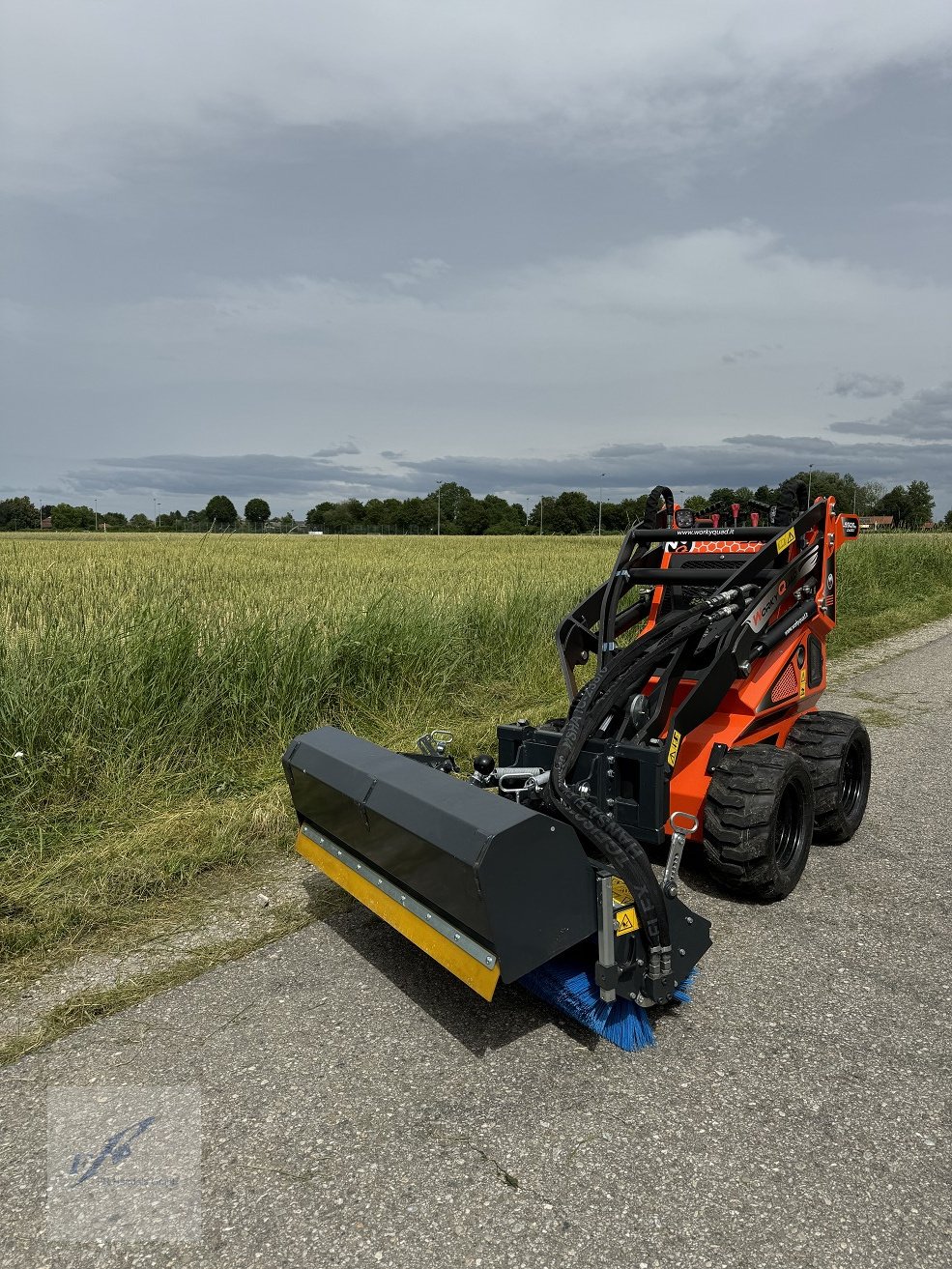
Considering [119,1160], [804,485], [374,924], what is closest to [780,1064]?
[374,924]

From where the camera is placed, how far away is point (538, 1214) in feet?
7.52

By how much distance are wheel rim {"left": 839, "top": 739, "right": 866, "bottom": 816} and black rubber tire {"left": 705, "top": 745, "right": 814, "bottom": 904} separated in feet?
3.37

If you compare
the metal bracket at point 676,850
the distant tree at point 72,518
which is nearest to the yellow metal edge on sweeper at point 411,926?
the metal bracket at point 676,850

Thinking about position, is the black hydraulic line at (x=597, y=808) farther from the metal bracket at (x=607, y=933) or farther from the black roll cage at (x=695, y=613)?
the metal bracket at (x=607, y=933)

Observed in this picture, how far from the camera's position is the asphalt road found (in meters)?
2.22

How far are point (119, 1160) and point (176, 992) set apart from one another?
896 millimetres

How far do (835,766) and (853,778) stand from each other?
563mm

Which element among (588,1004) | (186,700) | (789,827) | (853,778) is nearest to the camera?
(588,1004)

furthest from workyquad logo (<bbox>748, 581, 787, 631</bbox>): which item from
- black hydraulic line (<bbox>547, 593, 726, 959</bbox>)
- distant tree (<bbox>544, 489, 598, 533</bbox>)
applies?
distant tree (<bbox>544, 489, 598, 533</bbox>)

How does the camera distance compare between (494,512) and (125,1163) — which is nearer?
(125,1163)

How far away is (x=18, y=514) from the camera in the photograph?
261ft

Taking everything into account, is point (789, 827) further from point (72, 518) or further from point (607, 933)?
point (72, 518)

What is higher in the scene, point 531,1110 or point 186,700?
point 186,700

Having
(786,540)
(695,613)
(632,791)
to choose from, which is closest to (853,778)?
(786,540)
